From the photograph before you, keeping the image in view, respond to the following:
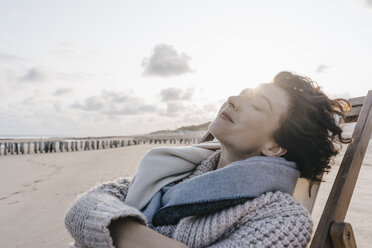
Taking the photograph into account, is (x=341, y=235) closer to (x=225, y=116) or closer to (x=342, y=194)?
(x=342, y=194)

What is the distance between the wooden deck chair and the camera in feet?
4.87

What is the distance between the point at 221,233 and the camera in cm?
150

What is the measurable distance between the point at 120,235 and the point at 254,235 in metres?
0.61

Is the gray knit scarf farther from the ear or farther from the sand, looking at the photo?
the sand

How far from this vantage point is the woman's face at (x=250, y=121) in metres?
1.93

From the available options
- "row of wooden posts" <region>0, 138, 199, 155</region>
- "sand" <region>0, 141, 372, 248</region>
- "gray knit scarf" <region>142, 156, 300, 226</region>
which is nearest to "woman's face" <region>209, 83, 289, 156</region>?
"gray knit scarf" <region>142, 156, 300, 226</region>

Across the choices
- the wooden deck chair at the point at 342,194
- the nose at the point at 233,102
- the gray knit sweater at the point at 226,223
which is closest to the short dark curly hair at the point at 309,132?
the wooden deck chair at the point at 342,194

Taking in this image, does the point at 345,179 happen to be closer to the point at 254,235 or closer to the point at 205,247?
the point at 254,235

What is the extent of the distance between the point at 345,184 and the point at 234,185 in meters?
0.64

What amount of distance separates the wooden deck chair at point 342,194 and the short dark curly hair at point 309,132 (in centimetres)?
11

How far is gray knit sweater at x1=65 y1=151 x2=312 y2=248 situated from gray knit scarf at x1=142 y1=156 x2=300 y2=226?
45 millimetres

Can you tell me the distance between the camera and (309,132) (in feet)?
6.29

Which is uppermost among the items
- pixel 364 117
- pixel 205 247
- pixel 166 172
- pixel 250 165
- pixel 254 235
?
pixel 364 117

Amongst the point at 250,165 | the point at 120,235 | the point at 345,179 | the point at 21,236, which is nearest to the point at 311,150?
the point at 345,179
